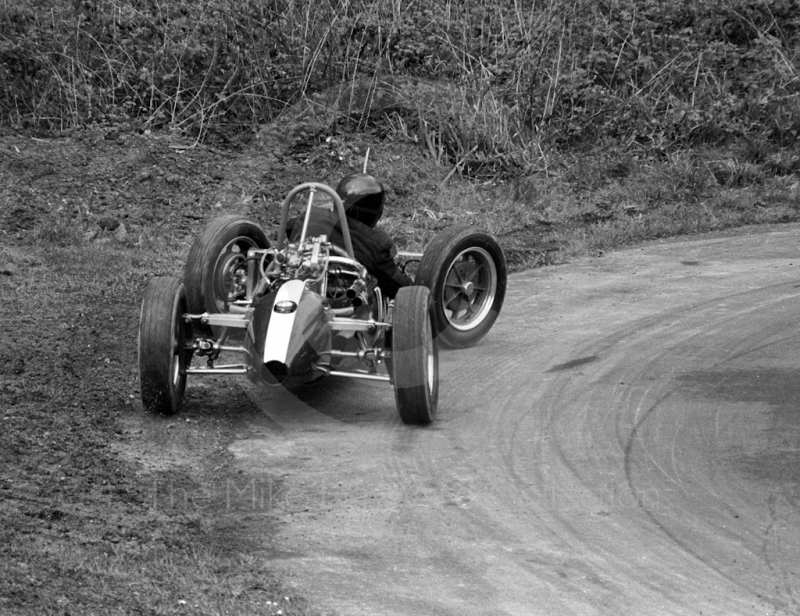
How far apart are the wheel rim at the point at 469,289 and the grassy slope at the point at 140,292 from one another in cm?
190

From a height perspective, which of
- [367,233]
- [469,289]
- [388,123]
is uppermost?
[388,123]

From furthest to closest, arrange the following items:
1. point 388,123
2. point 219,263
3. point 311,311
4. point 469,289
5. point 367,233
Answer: point 388,123 < point 469,289 < point 219,263 < point 367,233 < point 311,311

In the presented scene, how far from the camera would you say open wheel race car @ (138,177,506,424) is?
6660mm

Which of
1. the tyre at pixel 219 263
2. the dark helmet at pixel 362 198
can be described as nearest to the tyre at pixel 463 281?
the dark helmet at pixel 362 198

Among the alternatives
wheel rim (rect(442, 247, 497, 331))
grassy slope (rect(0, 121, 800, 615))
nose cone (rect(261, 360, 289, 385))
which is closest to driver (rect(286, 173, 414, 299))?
wheel rim (rect(442, 247, 497, 331))

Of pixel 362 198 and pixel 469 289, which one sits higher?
pixel 362 198

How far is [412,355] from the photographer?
666 centimetres

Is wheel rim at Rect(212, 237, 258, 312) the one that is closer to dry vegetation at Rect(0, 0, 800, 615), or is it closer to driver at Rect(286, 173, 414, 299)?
driver at Rect(286, 173, 414, 299)

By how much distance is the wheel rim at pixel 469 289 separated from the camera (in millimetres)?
8648

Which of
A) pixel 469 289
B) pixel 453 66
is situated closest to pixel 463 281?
pixel 469 289

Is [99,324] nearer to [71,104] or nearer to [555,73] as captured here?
[71,104]

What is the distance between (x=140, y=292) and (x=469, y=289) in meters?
2.92

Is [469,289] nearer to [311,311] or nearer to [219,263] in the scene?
[219,263]

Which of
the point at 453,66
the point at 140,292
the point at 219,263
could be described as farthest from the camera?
the point at 453,66
